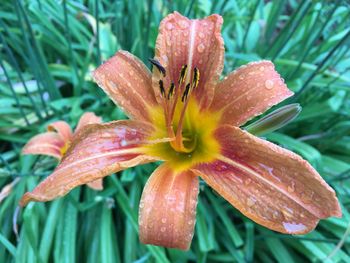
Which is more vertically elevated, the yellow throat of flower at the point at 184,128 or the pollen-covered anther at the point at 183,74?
the pollen-covered anther at the point at 183,74

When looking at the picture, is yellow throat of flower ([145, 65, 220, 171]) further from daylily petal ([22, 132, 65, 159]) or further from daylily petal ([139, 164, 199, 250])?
daylily petal ([22, 132, 65, 159])

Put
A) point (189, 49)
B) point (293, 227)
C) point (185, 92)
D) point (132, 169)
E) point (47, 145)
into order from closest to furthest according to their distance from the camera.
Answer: point (293, 227), point (185, 92), point (189, 49), point (47, 145), point (132, 169)

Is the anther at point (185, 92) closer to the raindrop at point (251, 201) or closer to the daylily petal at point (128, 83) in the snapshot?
the daylily petal at point (128, 83)

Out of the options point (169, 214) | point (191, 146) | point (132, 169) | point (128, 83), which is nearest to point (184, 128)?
point (191, 146)

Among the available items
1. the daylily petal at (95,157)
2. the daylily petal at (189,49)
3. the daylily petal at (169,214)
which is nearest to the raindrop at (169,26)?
the daylily petal at (189,49)

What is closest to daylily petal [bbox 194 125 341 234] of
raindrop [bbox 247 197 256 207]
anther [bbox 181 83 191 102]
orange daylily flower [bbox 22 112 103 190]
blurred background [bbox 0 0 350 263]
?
raindrop [bbox 247 197 256 207]

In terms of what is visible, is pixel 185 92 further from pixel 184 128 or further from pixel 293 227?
pixel 293 227

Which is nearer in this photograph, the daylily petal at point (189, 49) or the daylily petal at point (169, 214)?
the daylily petal at point (169, 214)

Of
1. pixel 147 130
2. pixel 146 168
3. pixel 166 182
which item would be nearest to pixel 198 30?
pixel 147 130
